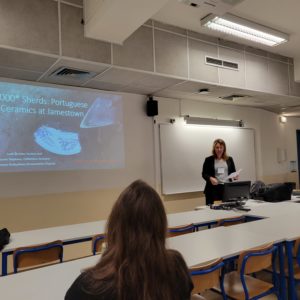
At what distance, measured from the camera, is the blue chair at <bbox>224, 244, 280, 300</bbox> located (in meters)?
2.08

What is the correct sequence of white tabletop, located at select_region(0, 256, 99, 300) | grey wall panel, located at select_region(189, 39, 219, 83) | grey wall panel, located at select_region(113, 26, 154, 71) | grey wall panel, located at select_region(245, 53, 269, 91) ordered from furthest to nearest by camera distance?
grey wall panel, located at select_region(245, 53, 269, 91) → grey wall panel, located at select_region(189, 39, 219, 83) → grey wall panel, located at select_region(113, 26, 154, 71) → white tabletop, located at select_region(0, 256, 99, 300)

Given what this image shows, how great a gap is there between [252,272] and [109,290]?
1.50 meters

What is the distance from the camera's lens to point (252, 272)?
220 cm

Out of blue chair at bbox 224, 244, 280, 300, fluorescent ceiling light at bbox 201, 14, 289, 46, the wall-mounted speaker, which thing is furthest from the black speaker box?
blue chair at bbox 224, 244, 280, 300

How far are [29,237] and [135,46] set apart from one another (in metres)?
2.44

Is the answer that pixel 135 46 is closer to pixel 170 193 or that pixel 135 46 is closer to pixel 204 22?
pixel 204 22

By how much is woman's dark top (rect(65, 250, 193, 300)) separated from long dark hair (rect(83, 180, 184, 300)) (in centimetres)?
1

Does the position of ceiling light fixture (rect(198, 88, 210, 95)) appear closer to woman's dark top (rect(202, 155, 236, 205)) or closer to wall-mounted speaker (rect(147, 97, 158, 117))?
wall-mounted speaker (rect(147, 97, 158, 117))

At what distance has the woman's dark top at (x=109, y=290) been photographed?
1.03 meters

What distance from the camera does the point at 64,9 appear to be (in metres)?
3.22

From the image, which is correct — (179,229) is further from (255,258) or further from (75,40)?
(75,40)

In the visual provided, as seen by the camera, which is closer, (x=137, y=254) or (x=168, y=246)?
(x=137, y=254)

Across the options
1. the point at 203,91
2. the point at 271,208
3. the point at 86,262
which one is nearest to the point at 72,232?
the point at 86,262

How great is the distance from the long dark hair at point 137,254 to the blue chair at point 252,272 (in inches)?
43.0
